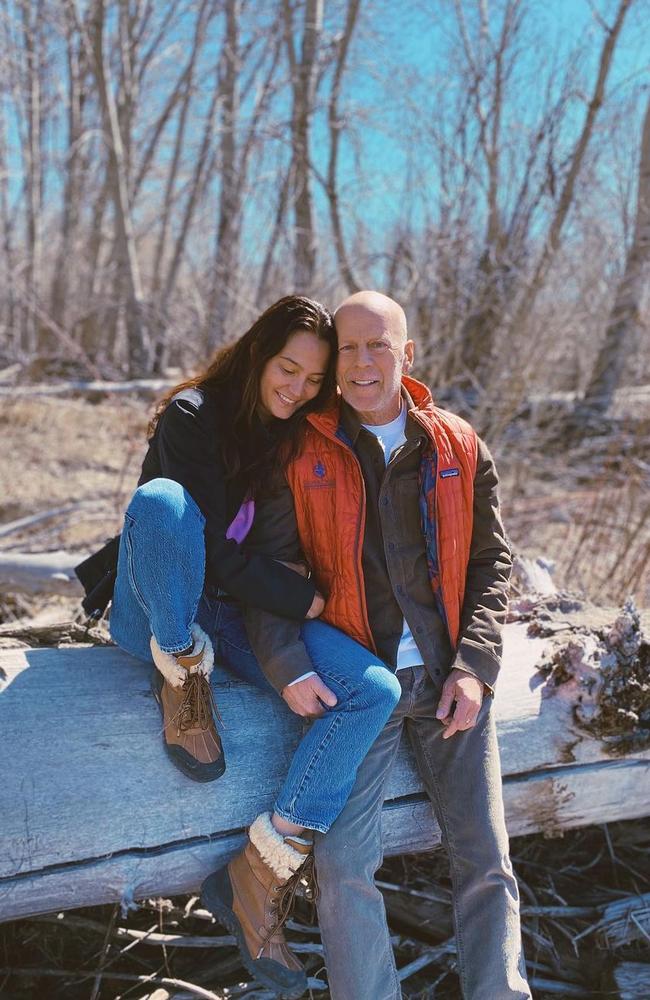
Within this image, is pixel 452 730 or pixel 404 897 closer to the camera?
pixel 452 730

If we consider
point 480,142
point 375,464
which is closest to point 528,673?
point 375,464

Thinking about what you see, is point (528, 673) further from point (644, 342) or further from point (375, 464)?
point (644, 342)

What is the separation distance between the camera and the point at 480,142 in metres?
6.95

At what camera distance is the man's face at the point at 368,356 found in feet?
8.09

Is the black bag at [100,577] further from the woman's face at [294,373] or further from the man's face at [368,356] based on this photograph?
the man's face at [368,356]

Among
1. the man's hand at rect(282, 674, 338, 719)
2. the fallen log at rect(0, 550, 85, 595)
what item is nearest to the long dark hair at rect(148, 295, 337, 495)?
the man's hand at rect(282, 674, 338, 719)

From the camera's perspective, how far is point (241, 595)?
2.41 metres

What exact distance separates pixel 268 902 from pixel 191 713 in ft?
1.82

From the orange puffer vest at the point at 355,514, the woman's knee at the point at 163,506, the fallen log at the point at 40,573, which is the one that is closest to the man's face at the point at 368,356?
the orange puffer vest at the point at 355,514

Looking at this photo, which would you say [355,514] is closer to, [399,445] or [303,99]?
[399,445]

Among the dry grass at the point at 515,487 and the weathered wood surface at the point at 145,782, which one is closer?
the weathered wood surface at the point at 145,782

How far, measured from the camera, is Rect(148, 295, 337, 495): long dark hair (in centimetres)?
248

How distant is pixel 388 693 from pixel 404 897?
1.00 metres

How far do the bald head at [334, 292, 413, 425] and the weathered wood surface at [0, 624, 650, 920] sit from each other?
105 cm
